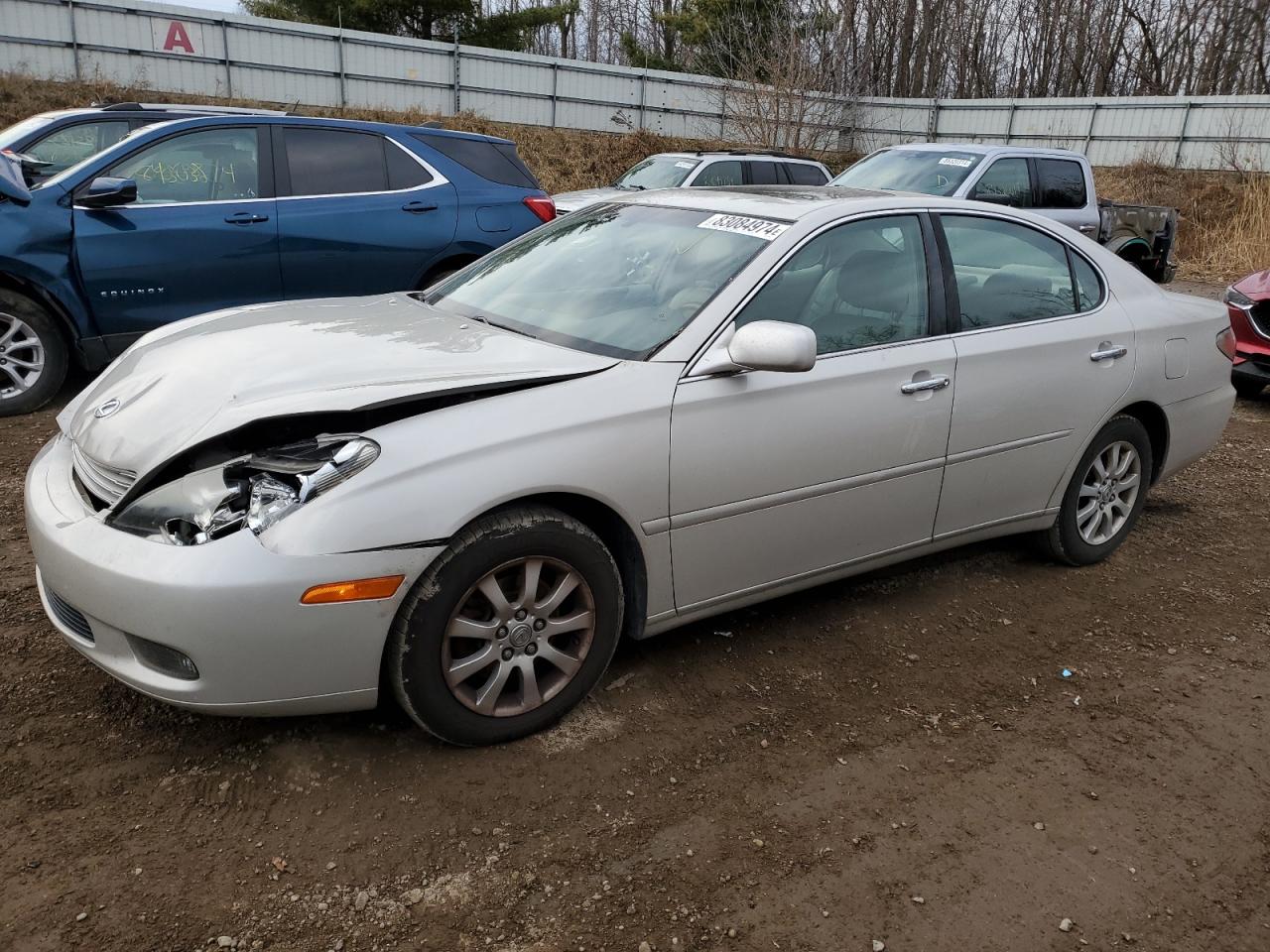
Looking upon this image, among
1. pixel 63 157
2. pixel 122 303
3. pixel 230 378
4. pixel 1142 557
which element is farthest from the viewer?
pixel 63 157

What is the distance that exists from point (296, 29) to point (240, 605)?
2104 cm

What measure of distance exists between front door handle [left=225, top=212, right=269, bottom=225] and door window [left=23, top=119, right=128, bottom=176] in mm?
980

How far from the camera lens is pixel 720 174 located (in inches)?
484

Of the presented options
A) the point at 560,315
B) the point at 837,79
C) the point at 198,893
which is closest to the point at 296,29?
the point at 837,79

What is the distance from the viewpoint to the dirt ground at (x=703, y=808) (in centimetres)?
235

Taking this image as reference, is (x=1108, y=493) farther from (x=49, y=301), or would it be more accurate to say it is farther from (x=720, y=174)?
(x=720, y=174)

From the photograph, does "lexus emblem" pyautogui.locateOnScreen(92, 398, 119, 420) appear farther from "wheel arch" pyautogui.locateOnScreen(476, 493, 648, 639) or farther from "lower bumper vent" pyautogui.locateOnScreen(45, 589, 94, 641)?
"wheel arch" pyautogui.locateOnScreen(476, 493, 648, 639)

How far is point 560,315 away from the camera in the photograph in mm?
3506

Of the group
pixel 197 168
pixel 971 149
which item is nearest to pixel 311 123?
pixel 197 168

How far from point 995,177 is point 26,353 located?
8777 mm

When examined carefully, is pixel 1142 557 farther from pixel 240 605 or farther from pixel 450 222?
pixel 450 222

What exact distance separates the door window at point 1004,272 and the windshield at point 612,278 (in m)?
0.89

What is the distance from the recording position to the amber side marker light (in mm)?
2498

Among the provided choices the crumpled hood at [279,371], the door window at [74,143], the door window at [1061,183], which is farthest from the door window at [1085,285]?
the door window at [1061,183]
